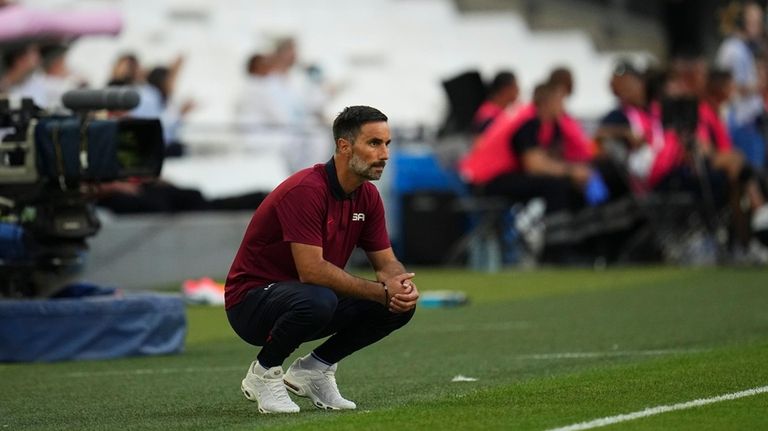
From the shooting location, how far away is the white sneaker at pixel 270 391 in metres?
8.66

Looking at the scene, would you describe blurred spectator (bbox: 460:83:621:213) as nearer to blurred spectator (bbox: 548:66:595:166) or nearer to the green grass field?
blurred spectator (bbox: 548:66:595:166)

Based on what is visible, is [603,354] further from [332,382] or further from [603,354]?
[332,382]

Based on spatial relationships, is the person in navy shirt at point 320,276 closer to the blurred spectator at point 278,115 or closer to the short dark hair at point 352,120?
the short dark hair at point 352,120

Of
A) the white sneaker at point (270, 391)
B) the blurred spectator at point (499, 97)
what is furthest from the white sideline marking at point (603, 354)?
the blurred spectator at point (499, 97)

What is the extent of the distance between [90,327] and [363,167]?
4045 millimetres

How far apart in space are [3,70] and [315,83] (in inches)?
307

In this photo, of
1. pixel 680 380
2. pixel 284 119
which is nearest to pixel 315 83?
pixel 284 119

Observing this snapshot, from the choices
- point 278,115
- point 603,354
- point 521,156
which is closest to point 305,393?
point 603,354

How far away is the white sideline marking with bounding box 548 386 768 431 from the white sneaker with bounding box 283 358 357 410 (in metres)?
1.41

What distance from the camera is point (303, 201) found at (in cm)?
851

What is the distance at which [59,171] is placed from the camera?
11.5m

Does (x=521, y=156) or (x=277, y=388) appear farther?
(x=521, y=156)

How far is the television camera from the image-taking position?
37.5ft

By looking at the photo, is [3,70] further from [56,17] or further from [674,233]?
[674,233]
